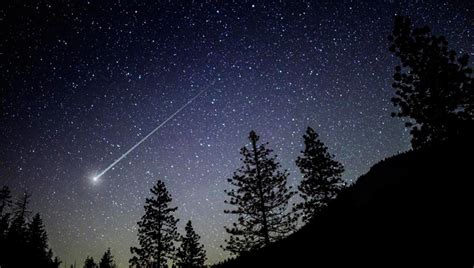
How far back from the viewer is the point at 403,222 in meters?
7.38

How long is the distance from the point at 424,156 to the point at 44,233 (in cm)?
6263

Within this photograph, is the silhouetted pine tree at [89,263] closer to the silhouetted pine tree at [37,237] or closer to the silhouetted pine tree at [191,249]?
the silhouetted pine tree at [37,237]

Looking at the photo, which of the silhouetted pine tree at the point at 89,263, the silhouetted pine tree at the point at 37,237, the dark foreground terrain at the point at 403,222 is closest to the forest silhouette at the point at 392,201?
the dark foreground terrain at the point at 403,222

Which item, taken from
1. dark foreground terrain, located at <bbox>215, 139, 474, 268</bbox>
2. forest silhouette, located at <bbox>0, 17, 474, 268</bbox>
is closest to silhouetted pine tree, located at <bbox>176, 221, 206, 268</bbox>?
forest silhouette, located at <bbox>0, 17, 474, 268</bbox>

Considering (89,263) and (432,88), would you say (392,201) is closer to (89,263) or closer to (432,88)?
(432,88)

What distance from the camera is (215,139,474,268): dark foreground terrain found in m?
5.83

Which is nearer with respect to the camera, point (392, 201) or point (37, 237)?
point (392, 201)

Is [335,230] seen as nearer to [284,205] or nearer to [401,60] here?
[284,205]

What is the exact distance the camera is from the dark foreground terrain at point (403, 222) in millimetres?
5832

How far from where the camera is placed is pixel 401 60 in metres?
23.4

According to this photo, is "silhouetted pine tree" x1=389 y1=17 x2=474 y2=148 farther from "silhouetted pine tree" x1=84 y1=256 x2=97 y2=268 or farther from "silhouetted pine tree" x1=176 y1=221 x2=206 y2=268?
"silhouetted pine tree" x1=84 y1=256 x2=97 y2=268

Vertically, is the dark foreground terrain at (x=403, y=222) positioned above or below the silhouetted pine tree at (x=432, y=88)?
below

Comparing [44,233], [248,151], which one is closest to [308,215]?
[248,151]

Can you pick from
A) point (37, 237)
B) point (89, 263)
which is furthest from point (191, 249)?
point (89, 263)
